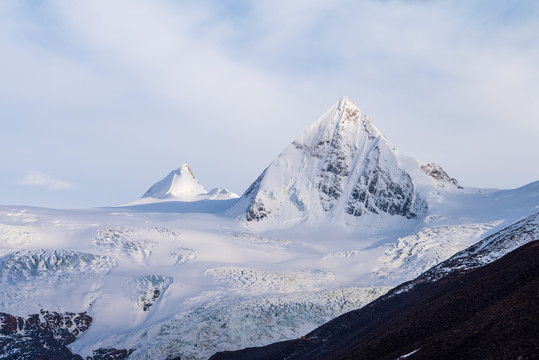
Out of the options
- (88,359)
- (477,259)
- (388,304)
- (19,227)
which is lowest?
(88,359)

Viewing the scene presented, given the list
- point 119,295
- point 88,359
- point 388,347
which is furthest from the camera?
point 119,295

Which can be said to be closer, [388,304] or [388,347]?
[388,347]

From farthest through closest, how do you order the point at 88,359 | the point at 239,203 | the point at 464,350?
the point at 239,203 → the point at 88,359 → the point at 464,350

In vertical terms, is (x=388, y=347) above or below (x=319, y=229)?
below

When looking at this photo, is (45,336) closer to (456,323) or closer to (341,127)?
(456,323)

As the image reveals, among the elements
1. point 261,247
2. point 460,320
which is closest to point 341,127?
point 261,247

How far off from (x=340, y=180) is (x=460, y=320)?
457ft

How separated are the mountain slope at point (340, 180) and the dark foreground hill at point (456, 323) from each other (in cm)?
9891

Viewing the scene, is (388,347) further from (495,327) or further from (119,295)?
(119,295)

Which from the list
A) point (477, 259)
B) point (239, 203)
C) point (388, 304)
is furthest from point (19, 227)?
point (477, 259)

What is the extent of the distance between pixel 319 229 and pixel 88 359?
9055 centimetres

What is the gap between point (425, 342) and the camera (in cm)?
3312

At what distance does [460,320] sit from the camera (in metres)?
38.0

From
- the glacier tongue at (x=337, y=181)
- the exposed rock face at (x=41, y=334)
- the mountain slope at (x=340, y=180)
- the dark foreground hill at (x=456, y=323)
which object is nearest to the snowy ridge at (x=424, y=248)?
the mountain slope at (x=340, y=180)
